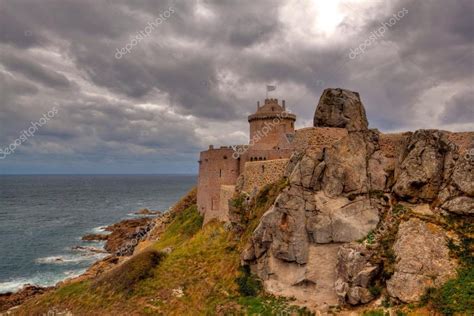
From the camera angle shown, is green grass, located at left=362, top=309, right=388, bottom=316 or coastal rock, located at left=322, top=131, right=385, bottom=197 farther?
coastal rock, located at left=322, top=131, right=385, bottom=197

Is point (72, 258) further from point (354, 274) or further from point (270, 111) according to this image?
point (354, 274)

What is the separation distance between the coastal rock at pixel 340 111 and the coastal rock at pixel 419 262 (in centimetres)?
884

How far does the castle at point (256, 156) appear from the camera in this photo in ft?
83.7

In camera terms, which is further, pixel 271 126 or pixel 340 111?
pixel 271 126

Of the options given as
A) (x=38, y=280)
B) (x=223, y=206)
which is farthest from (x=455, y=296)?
(x=38, y=280)

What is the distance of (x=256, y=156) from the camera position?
35875 millimetres

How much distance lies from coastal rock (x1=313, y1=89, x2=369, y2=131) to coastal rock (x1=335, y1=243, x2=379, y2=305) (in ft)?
29.2

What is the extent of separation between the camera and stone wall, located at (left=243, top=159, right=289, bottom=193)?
93.7 feet

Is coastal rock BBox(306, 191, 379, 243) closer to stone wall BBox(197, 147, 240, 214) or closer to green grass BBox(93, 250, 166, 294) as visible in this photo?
green grass BBox(93, 250, 166, 294)

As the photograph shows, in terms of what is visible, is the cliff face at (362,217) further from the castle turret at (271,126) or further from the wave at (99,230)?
the wave at (99,230)

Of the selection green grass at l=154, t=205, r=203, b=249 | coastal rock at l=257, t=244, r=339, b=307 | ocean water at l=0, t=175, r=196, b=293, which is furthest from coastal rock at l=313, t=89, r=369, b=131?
ocean water at l=0, t=175, r=196, b=293

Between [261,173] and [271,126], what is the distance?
490 inches

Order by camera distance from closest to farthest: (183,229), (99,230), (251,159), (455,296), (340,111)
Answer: (455,296)
(340,111)
(251,159)
(183,229)
(99,230)

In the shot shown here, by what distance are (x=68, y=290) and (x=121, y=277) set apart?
6692 millimetres
